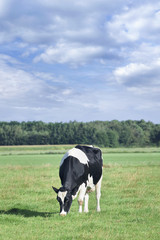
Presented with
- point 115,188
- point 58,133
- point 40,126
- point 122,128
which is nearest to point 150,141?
point 122,128

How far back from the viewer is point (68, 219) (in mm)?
10773

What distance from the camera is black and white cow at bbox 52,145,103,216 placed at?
10.4 m

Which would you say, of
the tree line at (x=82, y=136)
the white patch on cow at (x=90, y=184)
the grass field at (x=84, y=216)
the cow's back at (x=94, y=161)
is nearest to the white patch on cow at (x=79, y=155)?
the cow's back at (x=94, y=161)

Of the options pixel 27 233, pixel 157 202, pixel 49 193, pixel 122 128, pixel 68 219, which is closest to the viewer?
pixel 27 233

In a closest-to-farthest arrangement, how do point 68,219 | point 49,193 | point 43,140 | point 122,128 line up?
point 68,219 → point 49,193 → point 43,140 → point 122,128

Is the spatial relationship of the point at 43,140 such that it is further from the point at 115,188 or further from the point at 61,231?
the point at 61,231

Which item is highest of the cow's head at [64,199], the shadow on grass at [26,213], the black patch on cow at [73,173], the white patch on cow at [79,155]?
the white patch on cow at [79,155]

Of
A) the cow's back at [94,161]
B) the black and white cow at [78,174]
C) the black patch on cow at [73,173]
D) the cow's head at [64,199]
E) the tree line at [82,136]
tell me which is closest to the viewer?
the cow's head at [64,199]

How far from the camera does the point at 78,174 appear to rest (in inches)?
449

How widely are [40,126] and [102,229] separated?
171m

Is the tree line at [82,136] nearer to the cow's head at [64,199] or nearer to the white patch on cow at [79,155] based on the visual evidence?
the white patch on cow at [79,155]

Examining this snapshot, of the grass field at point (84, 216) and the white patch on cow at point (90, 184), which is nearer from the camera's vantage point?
the grass field at point (84, 216)

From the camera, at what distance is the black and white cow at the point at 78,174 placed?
34.0 ft

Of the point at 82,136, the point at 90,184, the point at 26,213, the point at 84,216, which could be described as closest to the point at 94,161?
the point at 90,184
